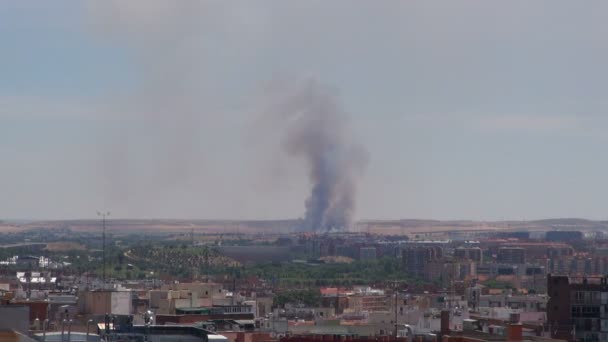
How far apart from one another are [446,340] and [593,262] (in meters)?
147

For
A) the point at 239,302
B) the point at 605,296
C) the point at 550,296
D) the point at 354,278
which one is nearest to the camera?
the point at 605,296

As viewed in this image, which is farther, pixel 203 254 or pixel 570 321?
pixel 203 254

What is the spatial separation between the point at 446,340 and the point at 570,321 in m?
12.1

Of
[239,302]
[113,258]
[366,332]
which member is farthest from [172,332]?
[113,258]

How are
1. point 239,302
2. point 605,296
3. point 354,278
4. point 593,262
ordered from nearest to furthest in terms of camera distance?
1. point 605,296
2. point 239,302
3. point 354,278
4. point 593,262

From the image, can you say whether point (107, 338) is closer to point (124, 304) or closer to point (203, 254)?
point (124, 304)

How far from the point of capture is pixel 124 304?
67.2m

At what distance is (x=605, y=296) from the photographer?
5191 centimetres

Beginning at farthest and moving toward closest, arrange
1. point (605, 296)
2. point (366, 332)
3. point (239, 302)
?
point (239, 302), point (366, 332), point (605, 296)

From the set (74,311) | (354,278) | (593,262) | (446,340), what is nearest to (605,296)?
(446,340)

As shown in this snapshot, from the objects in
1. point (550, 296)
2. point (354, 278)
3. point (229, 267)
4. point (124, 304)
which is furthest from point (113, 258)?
point (550, 296)

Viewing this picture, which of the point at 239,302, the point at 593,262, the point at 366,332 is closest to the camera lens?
the point at 366,332

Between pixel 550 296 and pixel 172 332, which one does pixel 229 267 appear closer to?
pixel 550 296

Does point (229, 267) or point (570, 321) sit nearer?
point (570, 321)
